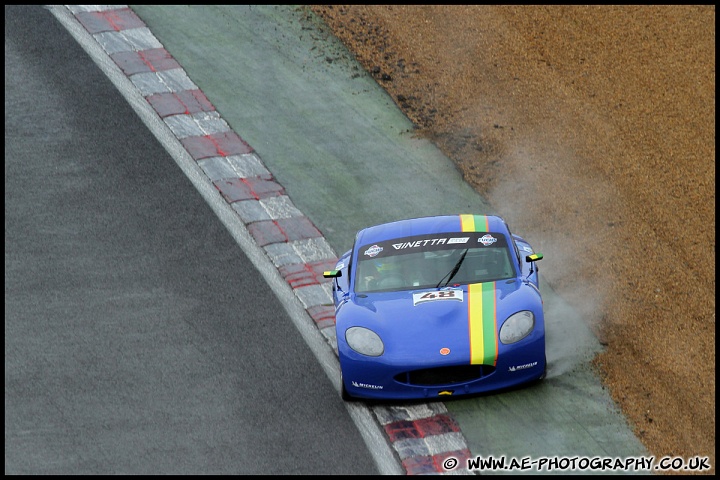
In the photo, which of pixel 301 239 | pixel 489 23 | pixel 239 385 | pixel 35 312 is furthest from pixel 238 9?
pixel 239 385

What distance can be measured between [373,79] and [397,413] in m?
7.16

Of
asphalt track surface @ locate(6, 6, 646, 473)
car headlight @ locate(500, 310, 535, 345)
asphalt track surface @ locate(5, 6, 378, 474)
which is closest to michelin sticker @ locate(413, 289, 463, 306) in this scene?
car headlight @ locate(500, 310, 535, 345)

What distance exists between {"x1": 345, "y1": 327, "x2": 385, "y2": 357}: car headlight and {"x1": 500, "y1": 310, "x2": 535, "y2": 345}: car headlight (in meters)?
1.05

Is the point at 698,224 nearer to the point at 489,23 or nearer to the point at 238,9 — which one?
the point at 489,23

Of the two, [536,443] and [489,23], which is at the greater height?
[489,23]

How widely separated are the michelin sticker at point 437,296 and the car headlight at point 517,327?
1.70ft

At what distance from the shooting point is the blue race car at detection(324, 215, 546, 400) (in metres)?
9.73

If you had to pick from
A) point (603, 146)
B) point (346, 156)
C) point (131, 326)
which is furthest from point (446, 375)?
point (603, 146)

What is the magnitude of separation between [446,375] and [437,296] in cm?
80

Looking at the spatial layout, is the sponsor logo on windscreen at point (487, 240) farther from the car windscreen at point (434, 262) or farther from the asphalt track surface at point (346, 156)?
the asphalt track surface at point (346, 156)

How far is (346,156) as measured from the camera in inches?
577

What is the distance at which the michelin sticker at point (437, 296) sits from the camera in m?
10.2

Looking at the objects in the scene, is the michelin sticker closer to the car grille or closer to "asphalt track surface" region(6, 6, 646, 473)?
the car grille

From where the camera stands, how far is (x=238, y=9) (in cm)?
1788
